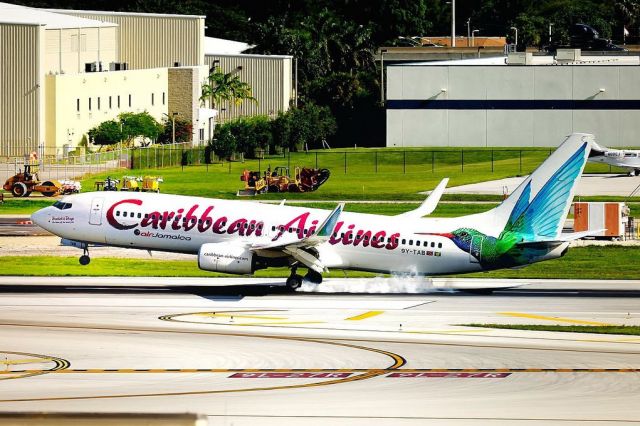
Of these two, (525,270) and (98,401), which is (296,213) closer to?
(525,270)

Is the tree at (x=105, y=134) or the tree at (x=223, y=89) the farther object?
the tree at (x=223, y=89)

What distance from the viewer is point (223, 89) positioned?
6964 inches

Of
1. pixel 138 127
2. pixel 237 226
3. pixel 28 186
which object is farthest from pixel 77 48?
pixel 237 226

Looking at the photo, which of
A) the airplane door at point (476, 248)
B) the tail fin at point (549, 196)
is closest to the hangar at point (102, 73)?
the airplane door at point (476, 248)

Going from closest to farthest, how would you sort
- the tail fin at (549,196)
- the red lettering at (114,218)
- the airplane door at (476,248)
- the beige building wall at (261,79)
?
the tail fin at (549,196)
the airplane door at (476,248)
the red lettering at (114,218)
the beige building wall at (261,79)

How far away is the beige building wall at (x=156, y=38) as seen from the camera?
573 feet

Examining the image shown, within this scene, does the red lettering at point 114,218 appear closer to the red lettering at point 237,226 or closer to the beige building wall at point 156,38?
the red lettering at point 237,226

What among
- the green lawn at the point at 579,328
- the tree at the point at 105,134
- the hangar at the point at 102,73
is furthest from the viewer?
the tree at the point at 105,134

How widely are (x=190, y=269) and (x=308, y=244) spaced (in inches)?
495

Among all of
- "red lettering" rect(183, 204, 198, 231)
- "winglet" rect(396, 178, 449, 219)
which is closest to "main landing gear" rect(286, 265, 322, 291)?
"red lettering" rect(183, 204, 198, 231)

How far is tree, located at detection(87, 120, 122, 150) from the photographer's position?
488ft

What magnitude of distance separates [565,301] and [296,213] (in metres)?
12.3

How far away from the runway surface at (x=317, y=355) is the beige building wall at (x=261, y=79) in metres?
124

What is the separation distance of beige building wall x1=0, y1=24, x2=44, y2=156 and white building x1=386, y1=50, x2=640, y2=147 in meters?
41.6
